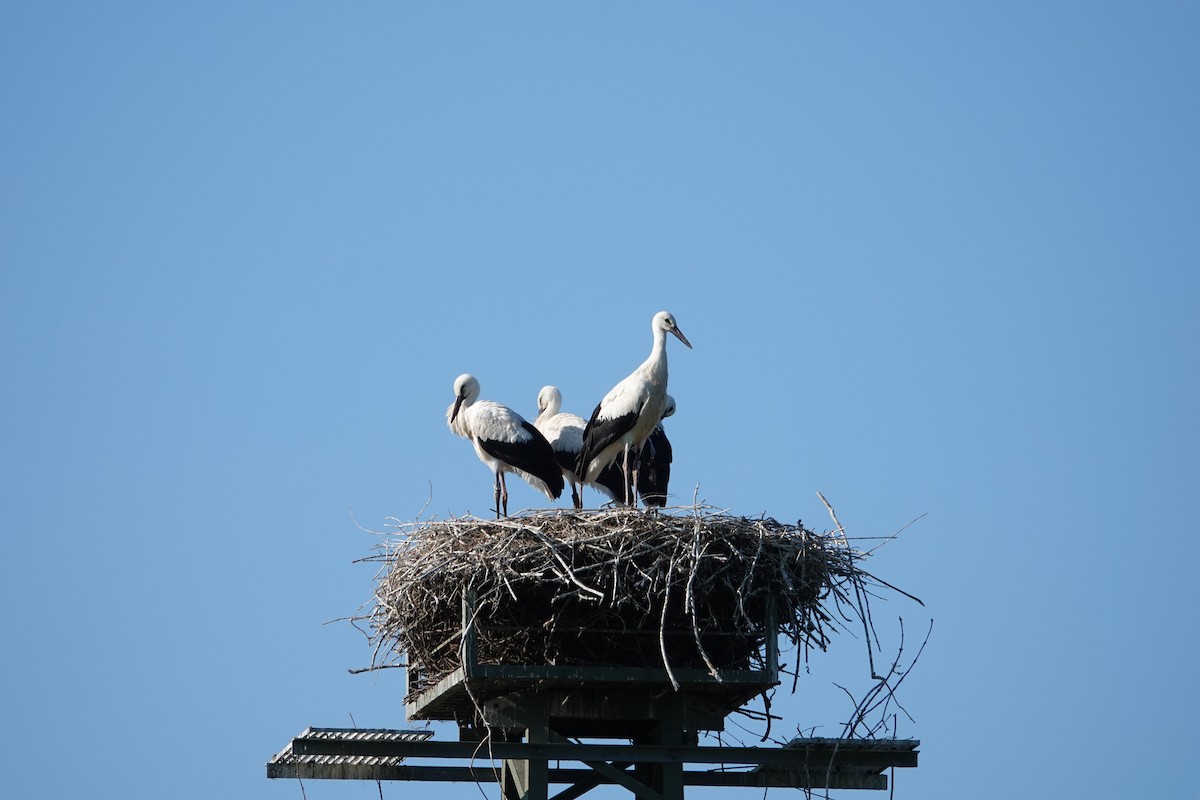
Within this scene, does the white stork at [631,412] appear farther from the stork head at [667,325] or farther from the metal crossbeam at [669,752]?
the metal crossbeam at [669,752]

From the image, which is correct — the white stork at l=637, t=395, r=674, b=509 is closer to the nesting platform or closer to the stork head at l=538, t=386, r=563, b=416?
the stork head at l=538, t=386, r=563, b=416

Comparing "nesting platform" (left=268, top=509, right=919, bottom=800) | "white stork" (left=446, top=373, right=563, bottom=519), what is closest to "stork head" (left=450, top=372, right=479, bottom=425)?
"white stork" (left=446, top=373, right=563, bottom=519)

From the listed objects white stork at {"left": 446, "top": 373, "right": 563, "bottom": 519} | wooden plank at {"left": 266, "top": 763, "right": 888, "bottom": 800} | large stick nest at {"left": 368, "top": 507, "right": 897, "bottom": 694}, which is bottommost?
wooden plank at {"left": 266, "top": 763, "right": 888, "bottom": 800}

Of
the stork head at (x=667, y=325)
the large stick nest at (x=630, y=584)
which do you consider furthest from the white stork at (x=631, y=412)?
the large stick nest at (x=630, y=584)

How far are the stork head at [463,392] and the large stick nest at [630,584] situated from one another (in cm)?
501

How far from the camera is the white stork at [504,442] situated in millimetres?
14070

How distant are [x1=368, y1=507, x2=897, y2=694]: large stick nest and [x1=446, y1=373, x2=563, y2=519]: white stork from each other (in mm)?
4169

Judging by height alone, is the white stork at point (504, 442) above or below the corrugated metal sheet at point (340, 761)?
above

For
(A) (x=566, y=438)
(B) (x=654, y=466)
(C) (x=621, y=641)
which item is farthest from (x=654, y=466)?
(C) (x=621, y=641)

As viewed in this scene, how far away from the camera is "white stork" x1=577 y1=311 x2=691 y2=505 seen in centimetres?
1265

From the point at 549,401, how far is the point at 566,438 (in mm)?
635

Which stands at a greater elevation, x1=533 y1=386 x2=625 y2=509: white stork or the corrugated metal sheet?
x1=533 y1=386 x2=625 y2=509: white stork

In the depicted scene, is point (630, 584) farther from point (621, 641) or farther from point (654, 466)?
point (654, 466)

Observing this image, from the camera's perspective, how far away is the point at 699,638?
9.41 m
